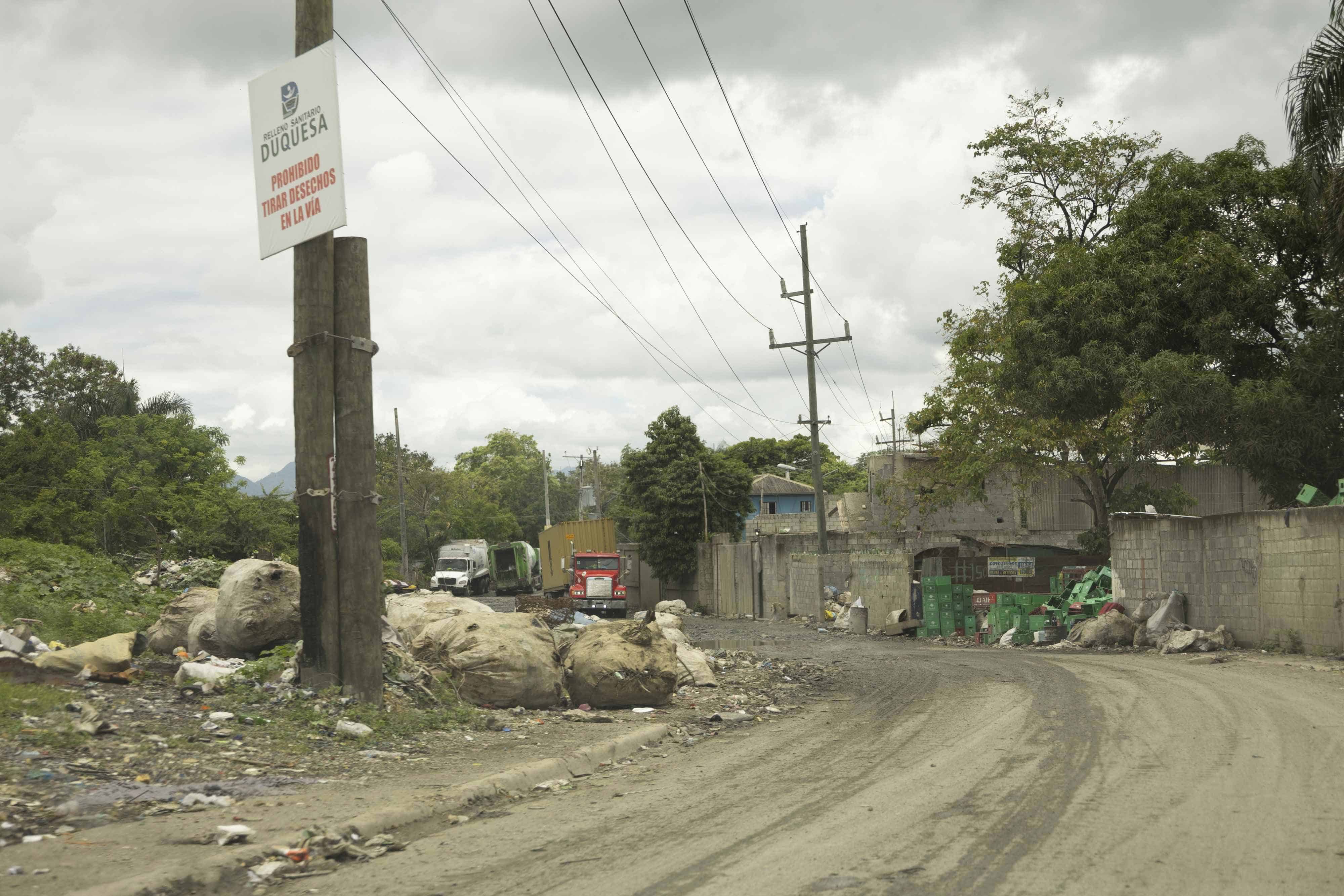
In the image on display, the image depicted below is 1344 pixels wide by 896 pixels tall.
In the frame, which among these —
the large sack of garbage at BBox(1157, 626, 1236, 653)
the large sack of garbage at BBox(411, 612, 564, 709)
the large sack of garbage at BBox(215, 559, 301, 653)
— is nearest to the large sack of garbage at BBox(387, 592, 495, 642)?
the large sack of garbage at BBox(411, 612, 564, 709)

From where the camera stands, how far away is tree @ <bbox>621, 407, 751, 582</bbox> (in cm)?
4481

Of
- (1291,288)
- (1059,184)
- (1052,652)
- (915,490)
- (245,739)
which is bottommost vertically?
(1052,652)

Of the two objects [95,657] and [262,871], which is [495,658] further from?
[262,871]

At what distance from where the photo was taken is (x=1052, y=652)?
18438 mm

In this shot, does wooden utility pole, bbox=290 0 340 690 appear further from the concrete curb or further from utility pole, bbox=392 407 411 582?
utility pole, bbox=392 407 411 582

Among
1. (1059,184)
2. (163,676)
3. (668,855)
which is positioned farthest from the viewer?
(1059,184)

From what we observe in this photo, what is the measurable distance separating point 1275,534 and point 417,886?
14.6 metres

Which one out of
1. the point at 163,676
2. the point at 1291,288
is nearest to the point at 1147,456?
the point at 1291,288

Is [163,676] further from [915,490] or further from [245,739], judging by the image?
[915,490]

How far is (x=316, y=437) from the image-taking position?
8.56 metres

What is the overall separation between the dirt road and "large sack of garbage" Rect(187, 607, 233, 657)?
440 cm

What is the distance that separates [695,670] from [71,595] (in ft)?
25.6

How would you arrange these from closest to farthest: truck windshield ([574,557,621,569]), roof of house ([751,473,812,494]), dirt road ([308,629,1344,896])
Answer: dirt road ([308,629,1344,896]) < truck windshield ([574,557,621,569]) < roof of house ([751,473,812,494])

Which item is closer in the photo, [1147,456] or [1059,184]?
[1147,456]
